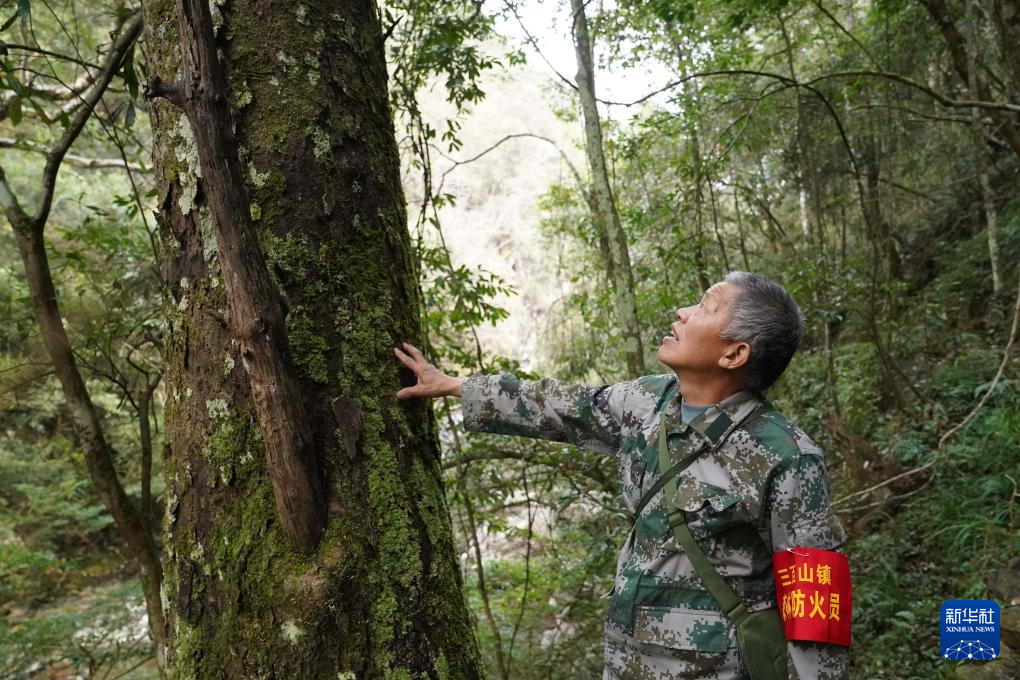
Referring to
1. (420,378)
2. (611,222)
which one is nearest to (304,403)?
(420,378)

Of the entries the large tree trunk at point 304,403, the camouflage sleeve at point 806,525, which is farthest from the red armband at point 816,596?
the large tree trunk at point 304,403

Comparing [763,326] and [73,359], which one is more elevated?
[73,359]

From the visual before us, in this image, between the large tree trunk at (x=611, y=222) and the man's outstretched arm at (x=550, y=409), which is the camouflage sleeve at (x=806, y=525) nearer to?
the man's outstretched arm at (x=550, y=409)

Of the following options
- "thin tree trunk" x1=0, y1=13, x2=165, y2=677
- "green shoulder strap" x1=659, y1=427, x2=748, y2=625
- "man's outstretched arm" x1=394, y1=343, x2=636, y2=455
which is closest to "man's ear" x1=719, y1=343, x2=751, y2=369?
"man's outstretched arm" x1=394, y1=343, x2=636, y2=455

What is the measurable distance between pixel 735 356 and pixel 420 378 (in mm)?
727

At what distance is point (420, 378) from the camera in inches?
57.6

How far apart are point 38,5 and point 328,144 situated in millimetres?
6896

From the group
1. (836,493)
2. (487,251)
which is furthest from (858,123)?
(487,251)

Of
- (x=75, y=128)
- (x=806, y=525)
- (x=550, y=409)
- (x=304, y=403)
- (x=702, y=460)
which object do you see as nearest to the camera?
(x=304, y=403)

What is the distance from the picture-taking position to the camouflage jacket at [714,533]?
1429 mm

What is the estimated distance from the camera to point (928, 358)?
23.8ft

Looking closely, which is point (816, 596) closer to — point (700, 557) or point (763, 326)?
point (700, 557)

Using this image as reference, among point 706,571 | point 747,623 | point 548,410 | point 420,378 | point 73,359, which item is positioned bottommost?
point 747,623

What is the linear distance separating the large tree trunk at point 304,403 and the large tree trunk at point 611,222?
358cm
